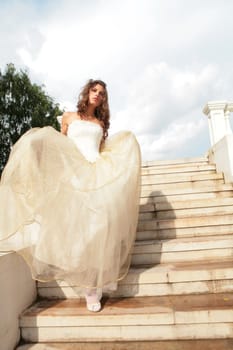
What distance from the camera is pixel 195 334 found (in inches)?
63.2

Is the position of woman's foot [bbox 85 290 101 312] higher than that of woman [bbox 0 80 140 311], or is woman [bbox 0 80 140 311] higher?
woman [bbox 0 80 140 311]

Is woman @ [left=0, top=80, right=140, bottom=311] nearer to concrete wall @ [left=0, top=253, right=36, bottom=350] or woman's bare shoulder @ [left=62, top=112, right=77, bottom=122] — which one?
concrete wall @ [left=0, top=253, right=36, bottom=350]

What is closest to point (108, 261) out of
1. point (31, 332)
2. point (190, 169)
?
point (31, 332)

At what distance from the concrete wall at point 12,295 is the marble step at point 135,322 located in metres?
0.08

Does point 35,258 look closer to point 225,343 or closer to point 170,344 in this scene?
point 170,344

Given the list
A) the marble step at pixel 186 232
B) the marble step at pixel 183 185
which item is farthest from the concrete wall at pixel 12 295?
Answer: the marble step at pixel 183 185

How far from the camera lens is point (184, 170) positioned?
423 cm

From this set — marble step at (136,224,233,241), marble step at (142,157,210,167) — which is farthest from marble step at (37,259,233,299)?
marble step at (142,157,210,167)

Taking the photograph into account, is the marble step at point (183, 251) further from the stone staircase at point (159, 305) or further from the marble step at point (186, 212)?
the marble step at point (186, 212)

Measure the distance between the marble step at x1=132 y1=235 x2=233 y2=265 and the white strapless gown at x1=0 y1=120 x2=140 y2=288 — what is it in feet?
1.97

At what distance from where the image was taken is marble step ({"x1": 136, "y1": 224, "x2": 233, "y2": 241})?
9.26 feet

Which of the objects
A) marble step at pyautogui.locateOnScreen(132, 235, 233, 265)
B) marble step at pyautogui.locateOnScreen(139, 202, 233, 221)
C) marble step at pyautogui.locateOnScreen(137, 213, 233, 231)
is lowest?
marble step at pyautogui.locateOnScreen(132, 235, 233, 265)

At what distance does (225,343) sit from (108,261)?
862mm

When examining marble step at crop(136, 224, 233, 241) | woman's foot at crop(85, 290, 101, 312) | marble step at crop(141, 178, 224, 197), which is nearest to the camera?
woman's foot at crop(85, 290, 101, 312)
